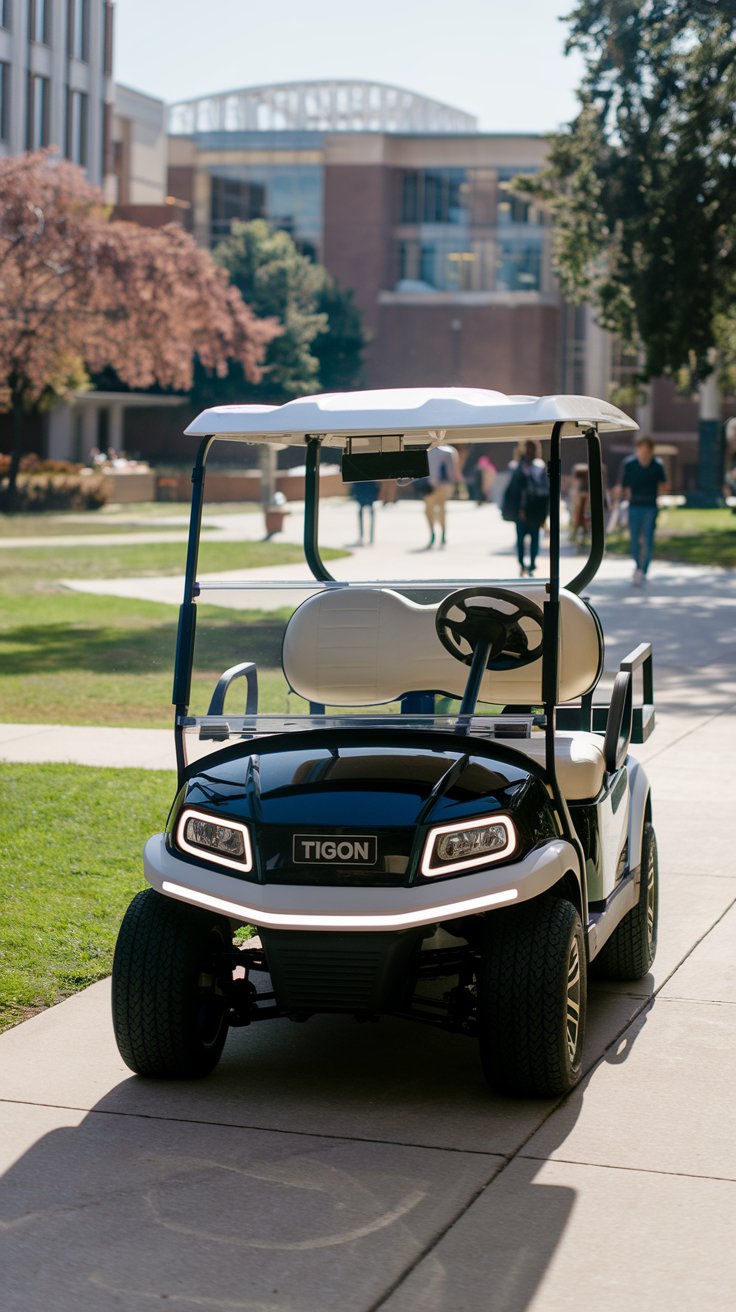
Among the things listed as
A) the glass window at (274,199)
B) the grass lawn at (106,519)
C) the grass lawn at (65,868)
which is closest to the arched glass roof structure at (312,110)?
the glass window at (274,199)

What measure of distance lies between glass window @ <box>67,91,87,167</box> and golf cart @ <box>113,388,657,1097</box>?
201ft

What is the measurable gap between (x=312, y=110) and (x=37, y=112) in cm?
4645

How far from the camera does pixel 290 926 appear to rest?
173 inches

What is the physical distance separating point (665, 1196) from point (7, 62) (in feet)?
196

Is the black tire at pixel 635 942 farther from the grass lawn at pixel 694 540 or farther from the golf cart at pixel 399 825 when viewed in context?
the grass lawn at pixel 694 540

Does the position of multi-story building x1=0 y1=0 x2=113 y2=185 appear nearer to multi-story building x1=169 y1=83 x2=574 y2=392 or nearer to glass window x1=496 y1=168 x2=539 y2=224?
multi-story building x1=169 y1=83 x2=574 y2=392

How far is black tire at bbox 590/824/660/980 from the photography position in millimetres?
5656

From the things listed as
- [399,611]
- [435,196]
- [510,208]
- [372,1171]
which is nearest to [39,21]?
[435,196]

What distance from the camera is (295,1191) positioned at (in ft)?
13.2

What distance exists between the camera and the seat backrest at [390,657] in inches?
215

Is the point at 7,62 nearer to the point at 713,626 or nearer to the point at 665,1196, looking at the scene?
the point at 713,626

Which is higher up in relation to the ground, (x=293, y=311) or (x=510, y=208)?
(x=510, y=208)

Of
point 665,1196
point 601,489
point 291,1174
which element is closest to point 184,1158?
point 291,1174

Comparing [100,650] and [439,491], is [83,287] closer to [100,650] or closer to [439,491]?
[439,491]
